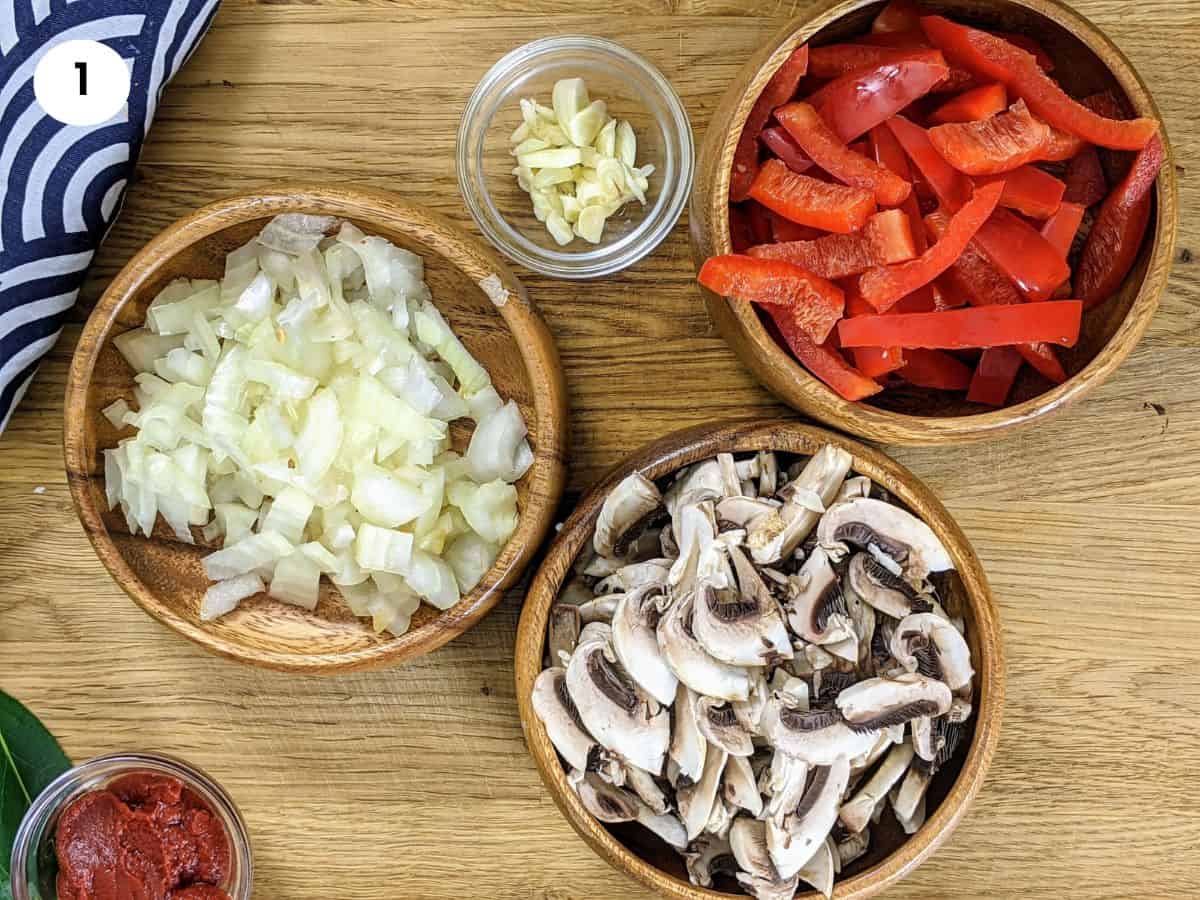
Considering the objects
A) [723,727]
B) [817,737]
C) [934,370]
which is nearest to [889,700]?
[817,737]

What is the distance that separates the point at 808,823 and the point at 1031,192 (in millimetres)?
825

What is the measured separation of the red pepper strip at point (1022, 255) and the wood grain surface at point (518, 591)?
1.21 ft

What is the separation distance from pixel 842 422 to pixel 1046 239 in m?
0.34

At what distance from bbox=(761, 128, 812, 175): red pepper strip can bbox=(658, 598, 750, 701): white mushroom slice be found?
59cm

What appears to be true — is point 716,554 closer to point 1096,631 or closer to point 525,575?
point 525,575

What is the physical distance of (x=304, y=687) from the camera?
71.4 inches

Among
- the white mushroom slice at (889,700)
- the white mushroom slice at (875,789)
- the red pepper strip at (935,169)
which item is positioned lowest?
the white mushroom slice at (875,789)

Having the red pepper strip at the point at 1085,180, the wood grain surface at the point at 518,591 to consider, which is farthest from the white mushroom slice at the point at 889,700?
the red pepper strip at the point at 1085,180

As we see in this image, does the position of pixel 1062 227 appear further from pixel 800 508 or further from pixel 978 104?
pixel 800 508

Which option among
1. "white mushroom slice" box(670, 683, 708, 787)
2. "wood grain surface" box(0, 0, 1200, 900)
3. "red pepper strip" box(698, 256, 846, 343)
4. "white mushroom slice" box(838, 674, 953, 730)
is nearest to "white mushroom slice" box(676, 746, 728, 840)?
"white mushroom slice" box(670, 683, 708, 787)

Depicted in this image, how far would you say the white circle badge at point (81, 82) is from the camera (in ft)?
5.18

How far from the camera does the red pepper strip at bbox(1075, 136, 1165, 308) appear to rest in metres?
1.46

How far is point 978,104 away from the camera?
146 centimetres

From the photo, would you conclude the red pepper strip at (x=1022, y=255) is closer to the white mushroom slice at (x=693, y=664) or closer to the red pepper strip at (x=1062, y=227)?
the red pepper strip at (x=1062, y=227)
